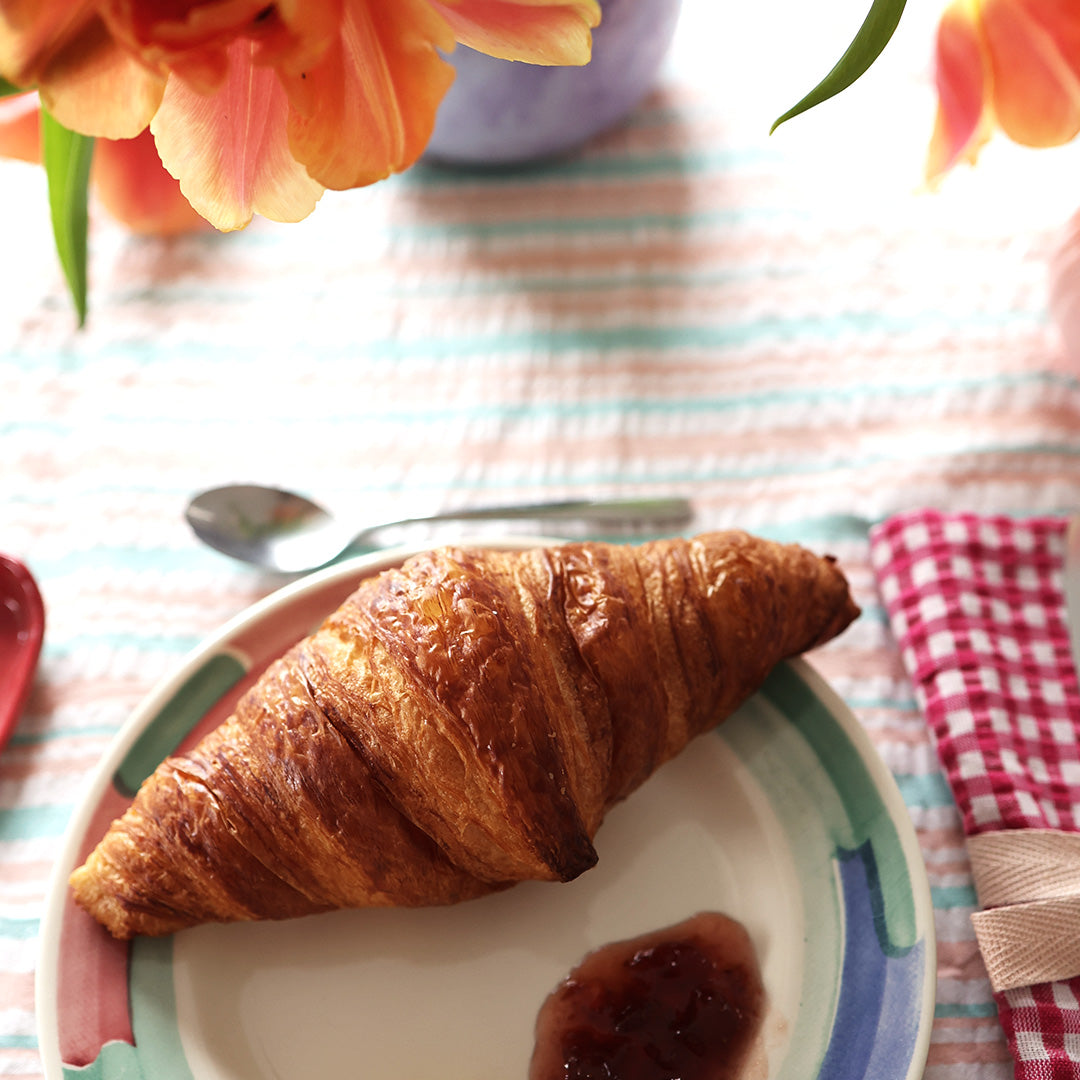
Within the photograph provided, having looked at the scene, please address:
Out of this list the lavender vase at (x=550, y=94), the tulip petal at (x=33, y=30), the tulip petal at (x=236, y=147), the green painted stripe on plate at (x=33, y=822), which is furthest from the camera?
the lavender vase at (x=550, y=94)

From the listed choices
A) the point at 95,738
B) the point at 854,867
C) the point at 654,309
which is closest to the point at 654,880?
the point at 854,867

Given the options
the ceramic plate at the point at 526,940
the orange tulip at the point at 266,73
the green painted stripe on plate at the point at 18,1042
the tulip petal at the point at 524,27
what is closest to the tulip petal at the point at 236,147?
the orange tulip at the point at 266,73

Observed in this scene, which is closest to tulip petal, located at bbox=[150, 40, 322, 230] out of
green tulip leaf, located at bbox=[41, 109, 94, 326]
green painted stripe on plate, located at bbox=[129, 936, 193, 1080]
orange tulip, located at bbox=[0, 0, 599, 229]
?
orange tulip, located at bbox=[0, 0, 599, 229]

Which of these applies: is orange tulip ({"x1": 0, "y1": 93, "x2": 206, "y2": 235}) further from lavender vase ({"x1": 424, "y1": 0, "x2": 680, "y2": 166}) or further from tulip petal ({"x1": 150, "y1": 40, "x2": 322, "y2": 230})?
tulip petal ({"x1": 150, "y1": 40, "x2": 322, "y2": 230})

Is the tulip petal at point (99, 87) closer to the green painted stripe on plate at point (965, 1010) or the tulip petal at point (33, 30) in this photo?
the tulip petal at point (33, 30)

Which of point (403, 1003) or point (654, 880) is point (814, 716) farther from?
point (403, 1003)

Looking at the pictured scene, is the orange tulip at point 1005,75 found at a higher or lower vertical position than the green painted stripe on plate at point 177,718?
higher

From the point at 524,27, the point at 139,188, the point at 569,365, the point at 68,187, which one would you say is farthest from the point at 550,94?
the point at 524,27

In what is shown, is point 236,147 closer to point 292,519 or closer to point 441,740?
point 441,740
